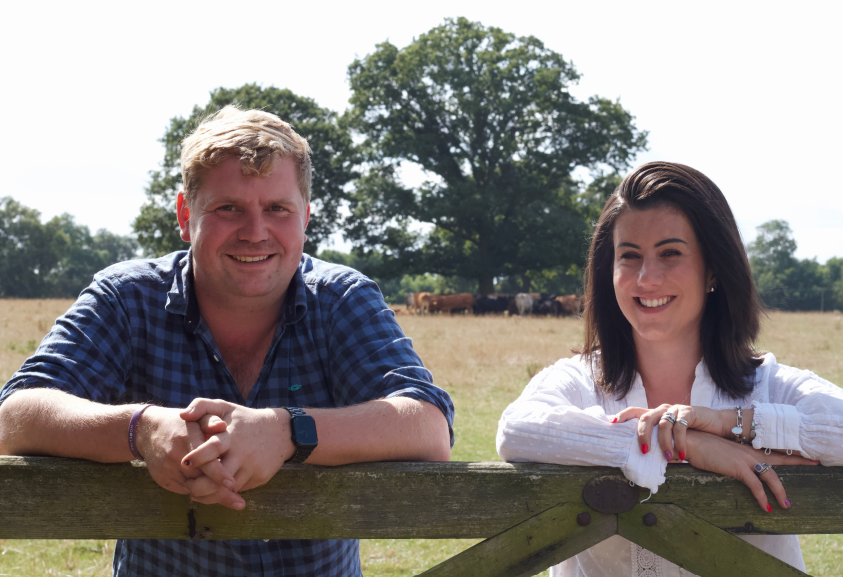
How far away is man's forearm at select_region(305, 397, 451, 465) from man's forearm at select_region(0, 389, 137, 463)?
1.54 ft

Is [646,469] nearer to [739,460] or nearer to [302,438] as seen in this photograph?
[739,460]

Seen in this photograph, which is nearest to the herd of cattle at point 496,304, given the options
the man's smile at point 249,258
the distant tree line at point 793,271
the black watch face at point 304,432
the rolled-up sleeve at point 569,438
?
the man's smile at point 249,258

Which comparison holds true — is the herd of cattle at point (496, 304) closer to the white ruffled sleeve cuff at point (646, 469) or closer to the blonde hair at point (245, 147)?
the blonde hair at point (245, 147)

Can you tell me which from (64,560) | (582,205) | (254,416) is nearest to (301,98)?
(582,205)

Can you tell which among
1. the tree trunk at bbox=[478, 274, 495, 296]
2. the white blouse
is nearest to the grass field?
the white blouse

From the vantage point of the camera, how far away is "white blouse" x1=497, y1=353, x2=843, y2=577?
1697 mm

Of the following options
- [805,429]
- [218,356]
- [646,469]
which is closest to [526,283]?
[218,356]

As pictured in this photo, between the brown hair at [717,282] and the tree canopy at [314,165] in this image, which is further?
the tree canopy at [314,165]

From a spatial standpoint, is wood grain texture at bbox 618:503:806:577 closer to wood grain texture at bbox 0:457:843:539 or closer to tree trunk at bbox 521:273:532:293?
wood grain texture at bbox 0:457:843:539

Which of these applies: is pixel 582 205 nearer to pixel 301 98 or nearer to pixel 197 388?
pixel 301 98

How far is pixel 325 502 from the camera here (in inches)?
59.4

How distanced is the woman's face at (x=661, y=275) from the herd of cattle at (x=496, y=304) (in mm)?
30177

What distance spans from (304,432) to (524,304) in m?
32.0

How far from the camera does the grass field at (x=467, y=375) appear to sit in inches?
170
